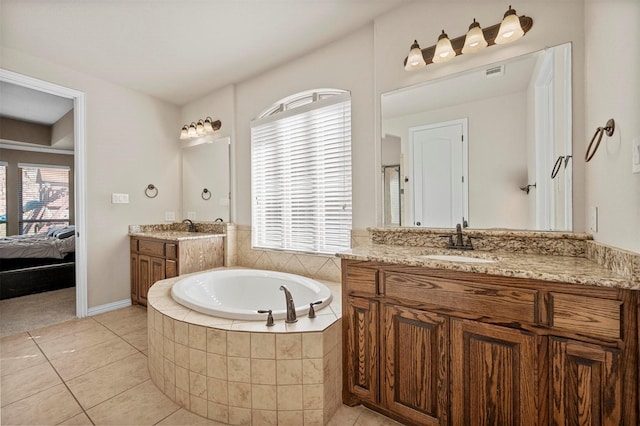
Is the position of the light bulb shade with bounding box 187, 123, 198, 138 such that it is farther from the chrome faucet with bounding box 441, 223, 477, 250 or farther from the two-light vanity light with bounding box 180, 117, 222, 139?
the chrome faucet with bounding box 441, 223, 477, 250

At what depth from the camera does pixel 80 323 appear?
2773 millimetres

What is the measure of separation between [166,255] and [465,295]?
2811mm

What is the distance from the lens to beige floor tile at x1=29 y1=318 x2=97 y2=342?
8.13ft

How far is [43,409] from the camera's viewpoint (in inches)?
62.4

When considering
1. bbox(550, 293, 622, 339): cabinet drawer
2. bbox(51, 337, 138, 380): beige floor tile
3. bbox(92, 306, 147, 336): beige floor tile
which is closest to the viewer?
bbox(550, 293, 622, 339): cabinet drawer

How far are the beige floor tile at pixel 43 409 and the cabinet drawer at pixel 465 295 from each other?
190 cm

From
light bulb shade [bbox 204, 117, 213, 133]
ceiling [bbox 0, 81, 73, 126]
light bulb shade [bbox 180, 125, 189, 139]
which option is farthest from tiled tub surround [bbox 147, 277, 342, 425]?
ceiling [bbox 0, 81, 73, 126]

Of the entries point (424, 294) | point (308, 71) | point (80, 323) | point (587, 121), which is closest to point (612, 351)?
point (424, 294)

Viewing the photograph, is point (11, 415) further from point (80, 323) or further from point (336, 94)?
point (336, 94)

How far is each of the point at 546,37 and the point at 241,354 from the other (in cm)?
239

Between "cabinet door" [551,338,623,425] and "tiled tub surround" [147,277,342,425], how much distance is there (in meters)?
0.97

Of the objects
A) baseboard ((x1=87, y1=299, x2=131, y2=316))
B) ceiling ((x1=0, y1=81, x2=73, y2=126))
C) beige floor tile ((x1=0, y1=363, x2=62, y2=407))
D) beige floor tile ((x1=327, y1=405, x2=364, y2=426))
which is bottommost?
beige floor tile ((x1=327, y1=405, x2=364, y2=426))

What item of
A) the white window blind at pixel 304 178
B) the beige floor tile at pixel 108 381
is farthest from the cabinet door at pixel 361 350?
the beige floor tile at pixel 108 381

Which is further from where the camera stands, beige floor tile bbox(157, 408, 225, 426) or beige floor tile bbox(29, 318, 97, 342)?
A: beige floor tile bbox(29, 318, 97, 342)
